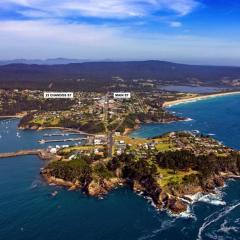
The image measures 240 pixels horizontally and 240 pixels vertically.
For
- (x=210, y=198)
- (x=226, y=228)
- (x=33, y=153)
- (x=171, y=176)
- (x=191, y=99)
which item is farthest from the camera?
(x=191, y=99)

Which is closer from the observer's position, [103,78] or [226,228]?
[226,228]

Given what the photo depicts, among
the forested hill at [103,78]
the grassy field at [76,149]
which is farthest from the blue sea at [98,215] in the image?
the forested hill at [103,78]

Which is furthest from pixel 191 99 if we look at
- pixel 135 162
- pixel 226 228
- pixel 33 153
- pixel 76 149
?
pixel 226 228


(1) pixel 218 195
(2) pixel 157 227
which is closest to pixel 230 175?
(1) pixel 218 195

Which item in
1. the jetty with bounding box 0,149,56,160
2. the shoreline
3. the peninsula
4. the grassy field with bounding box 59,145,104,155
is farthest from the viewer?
the shoreline

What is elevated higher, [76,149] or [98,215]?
[76,149]

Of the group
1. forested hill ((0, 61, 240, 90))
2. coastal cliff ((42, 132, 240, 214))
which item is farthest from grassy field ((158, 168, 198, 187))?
forested hill ((0, 61, 240, 90))

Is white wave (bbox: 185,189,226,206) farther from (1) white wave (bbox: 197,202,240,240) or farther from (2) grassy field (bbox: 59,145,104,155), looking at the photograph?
(2) grassy field (bbox: 59,145,104,155)

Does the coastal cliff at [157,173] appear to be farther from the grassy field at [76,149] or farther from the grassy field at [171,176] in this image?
the grassy field at [76,149]

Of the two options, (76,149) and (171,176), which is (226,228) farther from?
(76,149)
